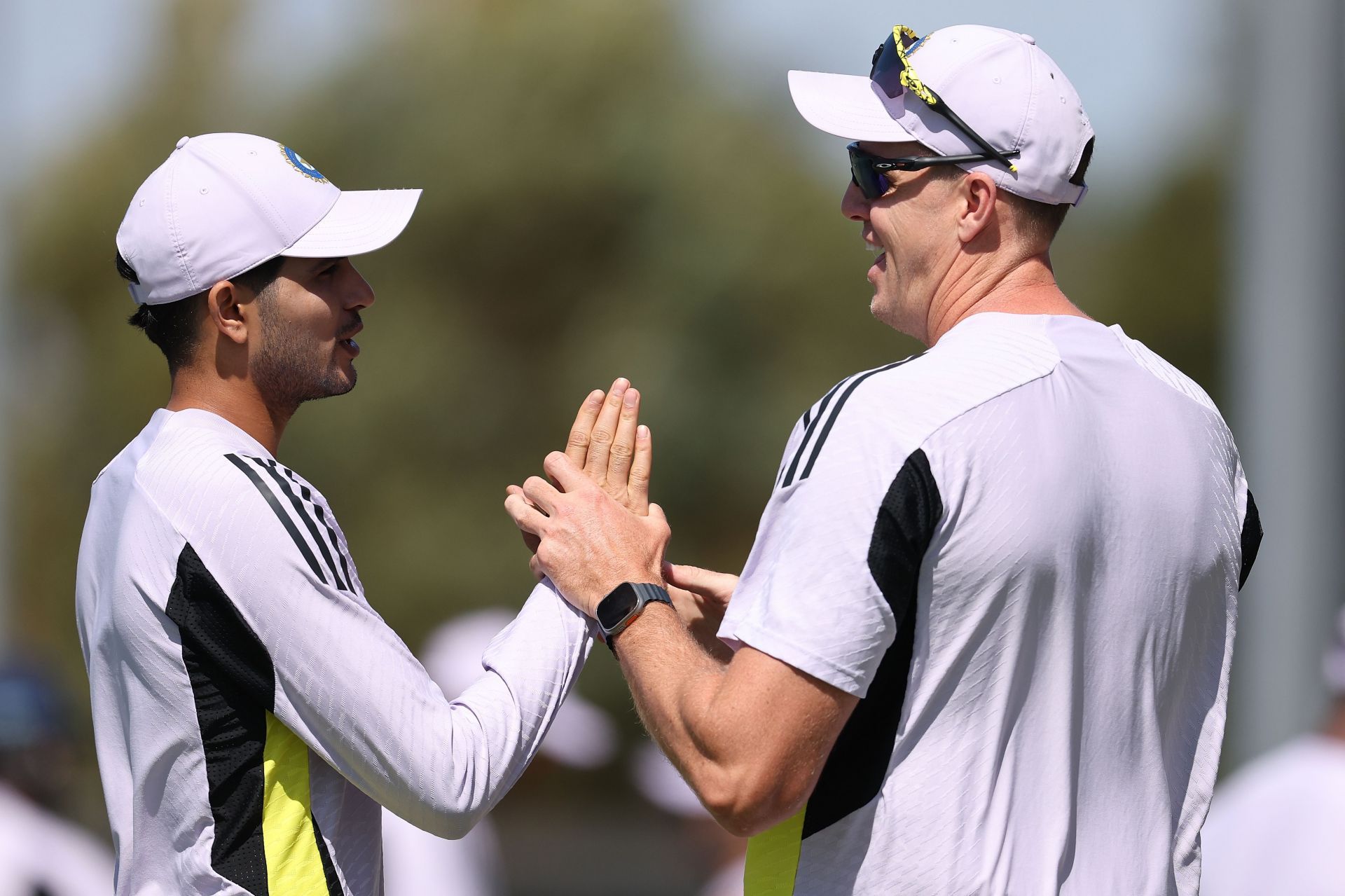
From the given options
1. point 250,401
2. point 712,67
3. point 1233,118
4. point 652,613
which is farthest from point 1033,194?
point 712,67

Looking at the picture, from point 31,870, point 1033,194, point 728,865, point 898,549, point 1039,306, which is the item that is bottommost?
point 728,865

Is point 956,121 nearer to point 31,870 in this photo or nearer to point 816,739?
point 816,739

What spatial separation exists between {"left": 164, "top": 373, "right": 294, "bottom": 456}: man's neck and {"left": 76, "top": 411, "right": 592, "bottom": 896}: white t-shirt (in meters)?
0.19

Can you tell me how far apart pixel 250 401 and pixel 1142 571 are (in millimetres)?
1619

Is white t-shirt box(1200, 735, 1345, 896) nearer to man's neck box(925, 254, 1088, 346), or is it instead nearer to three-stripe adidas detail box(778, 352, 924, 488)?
man's neck box(925, 254, 1088, 346)

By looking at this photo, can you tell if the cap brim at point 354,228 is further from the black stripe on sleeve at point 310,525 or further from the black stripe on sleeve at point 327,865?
the black stripe on sleeve at point 327,865

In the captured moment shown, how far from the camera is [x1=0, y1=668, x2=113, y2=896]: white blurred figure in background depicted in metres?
4.51

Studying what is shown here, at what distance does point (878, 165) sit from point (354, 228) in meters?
1.01

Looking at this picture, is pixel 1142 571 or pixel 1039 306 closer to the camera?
pixel 1142 571

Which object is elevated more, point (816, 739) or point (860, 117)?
point (860, 117)

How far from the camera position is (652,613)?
8.21 feet

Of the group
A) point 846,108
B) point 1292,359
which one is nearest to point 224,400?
point 846,108

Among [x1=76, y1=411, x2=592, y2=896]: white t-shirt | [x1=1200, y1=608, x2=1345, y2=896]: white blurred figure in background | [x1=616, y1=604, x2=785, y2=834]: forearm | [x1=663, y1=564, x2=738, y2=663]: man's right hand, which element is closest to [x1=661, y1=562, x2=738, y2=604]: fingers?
[x1=663, y1=564, x2=738, y2=663]: man's right hand

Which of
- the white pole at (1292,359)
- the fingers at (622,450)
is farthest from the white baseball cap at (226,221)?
the white pole at (1292,359)
